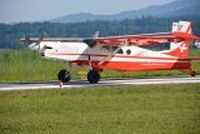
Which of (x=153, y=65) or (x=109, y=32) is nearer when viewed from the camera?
(x=153, y=65)

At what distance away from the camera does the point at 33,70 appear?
35.0 meters

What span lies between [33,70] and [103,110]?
2027 cm

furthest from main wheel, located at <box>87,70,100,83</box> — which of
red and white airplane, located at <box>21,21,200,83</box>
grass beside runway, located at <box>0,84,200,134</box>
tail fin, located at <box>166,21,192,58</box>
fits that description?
tail fin, located at <box>166,21,192,58</box>

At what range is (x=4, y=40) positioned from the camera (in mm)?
74375

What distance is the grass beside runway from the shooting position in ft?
39.3

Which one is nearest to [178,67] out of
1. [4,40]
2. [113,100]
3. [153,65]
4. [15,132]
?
[153,65]

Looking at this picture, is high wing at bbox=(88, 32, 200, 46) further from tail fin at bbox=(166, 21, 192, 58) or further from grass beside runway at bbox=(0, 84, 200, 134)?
grass beside runway at bbox=(0, 84, 200, 134)

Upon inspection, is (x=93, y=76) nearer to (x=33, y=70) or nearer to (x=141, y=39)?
(x=141, y=39)

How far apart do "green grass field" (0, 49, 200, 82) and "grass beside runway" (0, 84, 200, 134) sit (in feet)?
27.9

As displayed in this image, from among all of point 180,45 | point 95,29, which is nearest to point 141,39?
point 180,45

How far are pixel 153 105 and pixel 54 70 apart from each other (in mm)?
20727

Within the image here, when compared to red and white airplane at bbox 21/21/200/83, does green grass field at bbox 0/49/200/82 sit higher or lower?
lower

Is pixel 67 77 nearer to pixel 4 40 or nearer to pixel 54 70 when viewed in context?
pixel 54 70

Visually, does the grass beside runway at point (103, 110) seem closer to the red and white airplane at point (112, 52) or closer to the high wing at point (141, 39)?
the high wing at point (141, 39)
